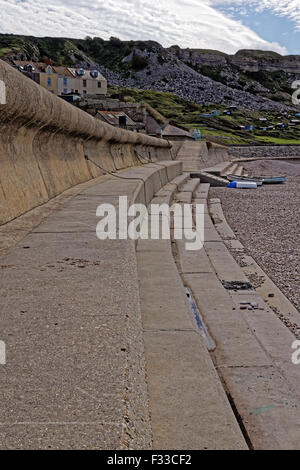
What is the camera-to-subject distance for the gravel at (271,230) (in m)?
6.18

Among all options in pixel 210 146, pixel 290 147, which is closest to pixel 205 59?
pixel 290 147

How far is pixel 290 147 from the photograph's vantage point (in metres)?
61.1

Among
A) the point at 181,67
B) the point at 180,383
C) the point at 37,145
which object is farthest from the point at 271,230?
the point at 181,67

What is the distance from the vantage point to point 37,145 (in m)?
5.55

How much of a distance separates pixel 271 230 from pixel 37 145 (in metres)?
5.41

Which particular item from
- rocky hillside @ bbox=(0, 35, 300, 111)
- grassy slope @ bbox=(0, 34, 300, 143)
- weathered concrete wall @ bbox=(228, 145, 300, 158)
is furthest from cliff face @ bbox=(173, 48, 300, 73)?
weathered concrete wall @ bbox=(228, 145, 300, 158)

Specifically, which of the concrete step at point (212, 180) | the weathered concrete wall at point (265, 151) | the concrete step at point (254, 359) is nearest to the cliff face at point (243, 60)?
the weathered concrete wall at point (265, 151)

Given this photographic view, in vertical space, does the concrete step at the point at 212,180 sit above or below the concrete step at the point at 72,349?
below

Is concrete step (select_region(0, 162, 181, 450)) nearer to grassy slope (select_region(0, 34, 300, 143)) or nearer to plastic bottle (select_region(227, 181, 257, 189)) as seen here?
plastic bottle (select_region(227, 181, 257, 189))

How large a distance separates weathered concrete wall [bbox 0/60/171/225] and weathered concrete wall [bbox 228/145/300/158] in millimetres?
42491

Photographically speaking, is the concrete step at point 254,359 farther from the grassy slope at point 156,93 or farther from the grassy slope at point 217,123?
the grassy slope at point 156,93

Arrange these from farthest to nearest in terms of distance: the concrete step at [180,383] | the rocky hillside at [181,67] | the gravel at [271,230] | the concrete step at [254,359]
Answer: the rocky hillside at [181,67]
the gravel at [271,230]
the concrete step at [254,359]
the concrete step at [180,383]

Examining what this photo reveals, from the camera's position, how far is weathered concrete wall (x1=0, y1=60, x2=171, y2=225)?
432cm

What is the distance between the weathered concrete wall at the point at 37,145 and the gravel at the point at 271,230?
2.91 meters
